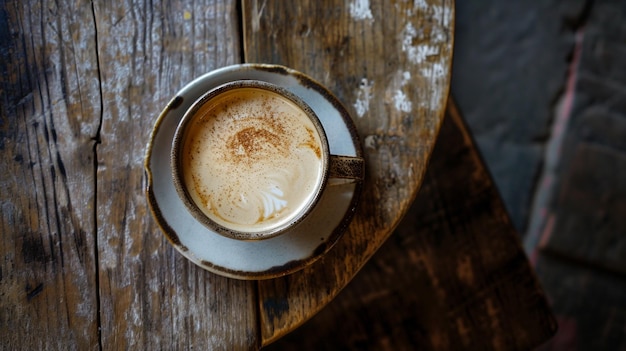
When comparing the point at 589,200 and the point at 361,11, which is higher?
the point at 361,11

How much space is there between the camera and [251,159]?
0.91m

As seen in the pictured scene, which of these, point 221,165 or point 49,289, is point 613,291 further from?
point 49,289

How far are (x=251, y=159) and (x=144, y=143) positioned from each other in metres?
0.24

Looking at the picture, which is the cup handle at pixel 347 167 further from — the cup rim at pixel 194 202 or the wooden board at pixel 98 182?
the wooden board at pixel 98 182

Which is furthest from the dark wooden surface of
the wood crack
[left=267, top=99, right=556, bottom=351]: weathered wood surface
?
the wood crack

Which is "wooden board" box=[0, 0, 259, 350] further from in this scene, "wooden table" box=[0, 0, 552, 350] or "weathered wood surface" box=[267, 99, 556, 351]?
"weathered wood surface" box=[267, 99, 556, 351]

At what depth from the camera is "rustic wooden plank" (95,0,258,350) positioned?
0.97 meters

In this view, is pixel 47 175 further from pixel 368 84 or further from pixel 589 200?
pixel 589 200

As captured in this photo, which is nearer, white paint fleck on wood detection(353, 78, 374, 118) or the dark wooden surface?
white paint fleck on wood detection(353, 78, 374, 118)

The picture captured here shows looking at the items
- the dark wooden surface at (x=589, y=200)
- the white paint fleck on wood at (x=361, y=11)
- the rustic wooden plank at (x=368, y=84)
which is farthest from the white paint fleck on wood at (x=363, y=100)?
the dark wooden surface at (x=589, y=200)

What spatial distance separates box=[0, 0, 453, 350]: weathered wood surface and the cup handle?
135 millimetres

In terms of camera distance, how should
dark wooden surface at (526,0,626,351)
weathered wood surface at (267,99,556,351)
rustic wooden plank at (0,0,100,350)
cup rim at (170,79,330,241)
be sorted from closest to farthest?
cup rim at (170,79,330,241)
rustic wooden plank at (0,0,100,350)
weathered wood surface at (267,99,556,351)
dark wooden surface at (526,0,626,351)

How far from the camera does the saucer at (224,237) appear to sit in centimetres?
93

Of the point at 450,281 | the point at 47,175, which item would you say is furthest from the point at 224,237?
the point at 450,281
